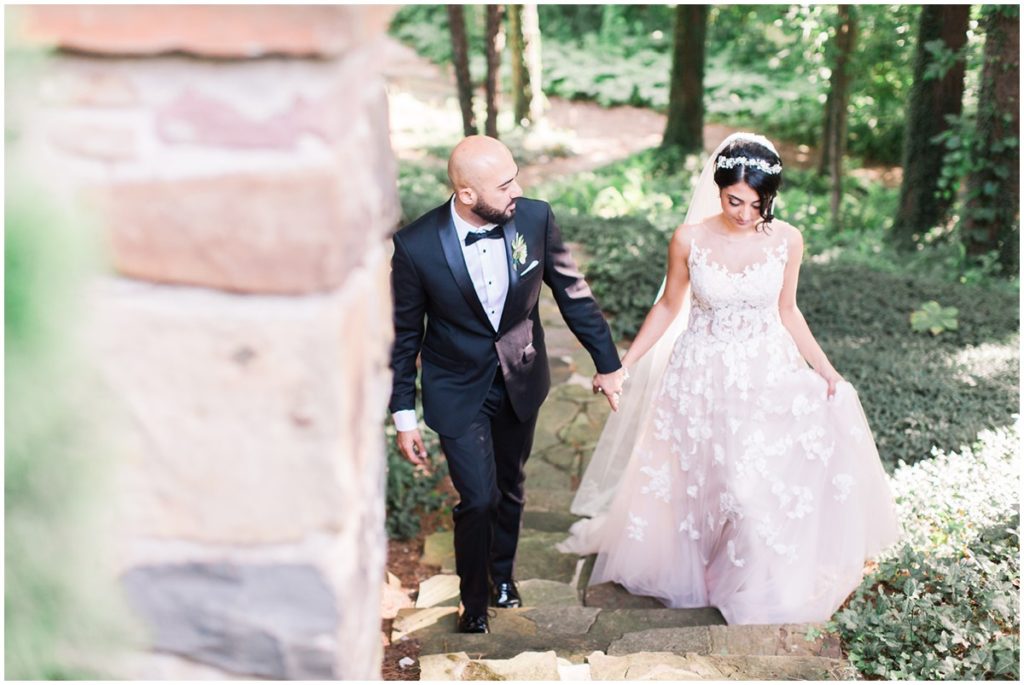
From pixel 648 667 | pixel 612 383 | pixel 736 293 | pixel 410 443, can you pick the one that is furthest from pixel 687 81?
pixel 648 667

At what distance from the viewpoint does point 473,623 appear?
4.01 metres

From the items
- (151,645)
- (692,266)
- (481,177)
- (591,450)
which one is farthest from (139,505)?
(591,450)

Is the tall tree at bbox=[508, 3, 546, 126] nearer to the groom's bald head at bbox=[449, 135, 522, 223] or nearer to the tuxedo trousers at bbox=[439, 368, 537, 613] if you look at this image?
the tuxedo trousers at bbox=[439, 368, 537, 613]

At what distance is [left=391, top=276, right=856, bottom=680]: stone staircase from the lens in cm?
319

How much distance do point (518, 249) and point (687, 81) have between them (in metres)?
11.0

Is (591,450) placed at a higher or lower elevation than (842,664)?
lower

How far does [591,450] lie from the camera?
623 centimetres

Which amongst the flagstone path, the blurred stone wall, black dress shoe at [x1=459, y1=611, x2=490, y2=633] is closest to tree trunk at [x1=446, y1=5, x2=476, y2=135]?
the flagstone path

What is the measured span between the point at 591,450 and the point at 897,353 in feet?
6.71

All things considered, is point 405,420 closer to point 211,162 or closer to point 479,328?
point 479,328

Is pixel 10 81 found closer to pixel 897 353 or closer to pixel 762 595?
pixel 762 595

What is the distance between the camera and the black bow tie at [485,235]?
11.9 ft

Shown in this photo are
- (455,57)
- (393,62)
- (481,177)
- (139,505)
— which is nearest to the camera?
(139,505)

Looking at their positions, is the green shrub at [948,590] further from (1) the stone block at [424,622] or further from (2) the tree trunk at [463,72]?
(2) the tree trunk at [463,72]
